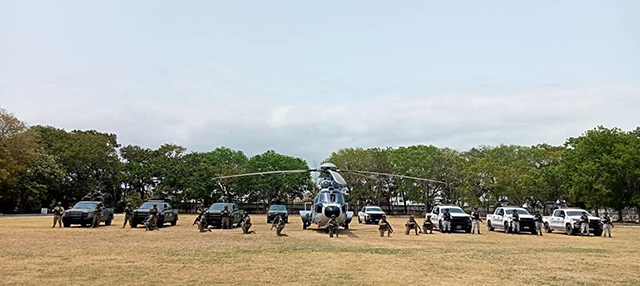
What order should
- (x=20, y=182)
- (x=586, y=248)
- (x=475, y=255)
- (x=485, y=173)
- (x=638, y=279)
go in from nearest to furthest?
1. (x=638, y=279)
2. (x=475, y=255)
3. (x=586, y=248)
4. (x=20, y=182)
5. (x=485, y=173)

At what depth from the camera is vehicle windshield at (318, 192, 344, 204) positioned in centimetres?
2425

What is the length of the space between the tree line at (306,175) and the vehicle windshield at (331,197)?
50.6 feet

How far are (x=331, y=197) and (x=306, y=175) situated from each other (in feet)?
136

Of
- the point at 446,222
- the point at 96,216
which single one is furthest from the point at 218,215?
the point at 446,222

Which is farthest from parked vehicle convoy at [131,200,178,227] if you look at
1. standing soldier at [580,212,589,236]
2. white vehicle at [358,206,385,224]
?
standing soldier at [580,212,589,236]

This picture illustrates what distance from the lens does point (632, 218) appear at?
4800 centimetres

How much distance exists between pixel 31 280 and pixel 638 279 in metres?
12.1

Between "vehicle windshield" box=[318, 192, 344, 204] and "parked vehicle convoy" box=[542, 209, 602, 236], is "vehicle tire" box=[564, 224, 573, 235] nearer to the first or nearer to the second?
"parked vehicle convoy" box=[542, 209, 602, 236]

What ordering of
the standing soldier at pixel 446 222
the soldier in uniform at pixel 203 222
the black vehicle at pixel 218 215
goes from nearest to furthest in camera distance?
the soldier in uniform at pixel 203 222
the standing soldier at pixel 446 222
the black vehicle at pixel 218 215

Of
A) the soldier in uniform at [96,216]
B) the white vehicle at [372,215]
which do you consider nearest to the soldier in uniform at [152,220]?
the soldier in uniform at [96,216]

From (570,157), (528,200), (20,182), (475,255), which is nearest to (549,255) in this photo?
(475,255)

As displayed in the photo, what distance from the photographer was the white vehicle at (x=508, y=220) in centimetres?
2497

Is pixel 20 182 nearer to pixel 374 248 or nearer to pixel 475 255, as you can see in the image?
pixel 374 248

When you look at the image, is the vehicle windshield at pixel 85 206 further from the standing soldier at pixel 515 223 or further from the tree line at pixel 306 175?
the standing soldier at pixel 515 223
